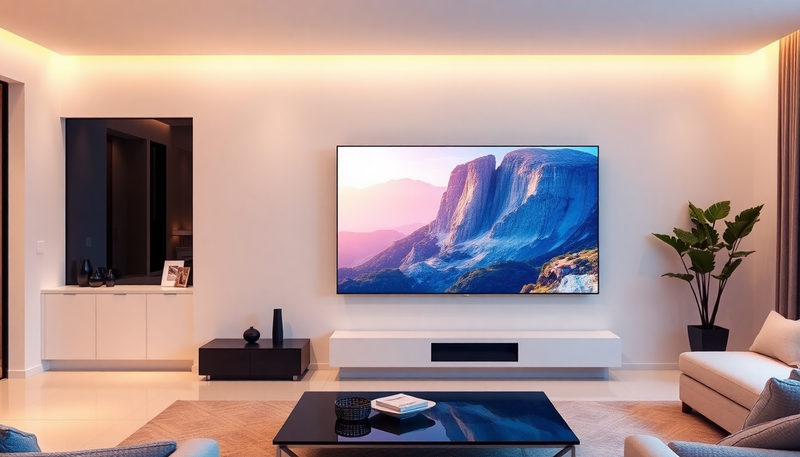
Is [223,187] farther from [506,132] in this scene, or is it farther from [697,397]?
[697,397]

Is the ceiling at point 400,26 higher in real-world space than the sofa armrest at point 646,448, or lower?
higher

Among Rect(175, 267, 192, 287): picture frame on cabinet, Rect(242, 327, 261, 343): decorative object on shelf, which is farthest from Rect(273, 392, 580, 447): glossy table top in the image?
Rect(175, 267, 192, 287): picture frame on cabinet

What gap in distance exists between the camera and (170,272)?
20.0 feet

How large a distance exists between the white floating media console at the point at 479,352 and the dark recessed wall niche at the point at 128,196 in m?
1.95

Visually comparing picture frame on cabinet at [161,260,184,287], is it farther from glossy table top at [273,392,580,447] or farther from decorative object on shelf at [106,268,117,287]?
glossy table top at [273,392,580,447]

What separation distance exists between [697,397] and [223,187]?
4182mm

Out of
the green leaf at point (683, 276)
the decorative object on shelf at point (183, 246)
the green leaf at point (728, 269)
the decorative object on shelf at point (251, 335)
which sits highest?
the decorative object on shelf at point (183, 246)

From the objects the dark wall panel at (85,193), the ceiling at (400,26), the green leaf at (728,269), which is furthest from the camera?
the dark wall panel at (85,193)

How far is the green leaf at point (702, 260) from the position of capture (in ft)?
17.5

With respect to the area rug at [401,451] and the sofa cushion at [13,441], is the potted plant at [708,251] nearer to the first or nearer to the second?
the area rug at [401,451]

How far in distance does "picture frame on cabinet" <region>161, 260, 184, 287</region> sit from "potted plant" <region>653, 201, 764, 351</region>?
439cm

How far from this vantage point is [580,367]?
5.55 metres

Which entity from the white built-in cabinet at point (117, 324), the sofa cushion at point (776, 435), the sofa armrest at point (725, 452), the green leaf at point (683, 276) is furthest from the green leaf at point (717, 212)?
the white built-in cabinet at point (117, 324)

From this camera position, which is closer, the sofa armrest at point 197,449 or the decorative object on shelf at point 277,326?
the sofa armrest at point 197,449
